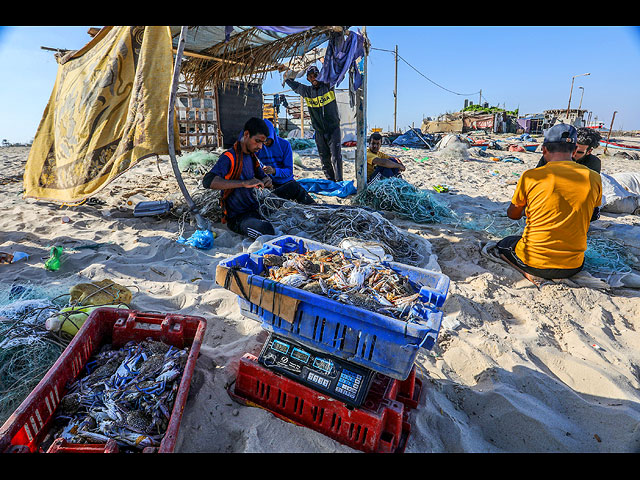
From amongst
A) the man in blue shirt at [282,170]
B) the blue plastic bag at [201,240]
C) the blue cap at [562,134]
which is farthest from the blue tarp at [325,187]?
the blue cap at [562,134]

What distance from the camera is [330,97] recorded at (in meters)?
6.63

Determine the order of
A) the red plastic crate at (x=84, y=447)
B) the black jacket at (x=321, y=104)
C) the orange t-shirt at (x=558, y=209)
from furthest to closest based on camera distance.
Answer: the black jacket at (x=321, y=104) → the orange t-shirt at (x=558, y=209) → the red plastic crate at (x=84, y=447)

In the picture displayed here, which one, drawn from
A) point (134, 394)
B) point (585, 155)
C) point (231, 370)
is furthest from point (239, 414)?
point (585, 155)

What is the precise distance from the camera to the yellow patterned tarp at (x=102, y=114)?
4.07 m

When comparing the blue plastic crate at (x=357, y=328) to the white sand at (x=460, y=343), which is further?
the white sand at (x=460, y=343)

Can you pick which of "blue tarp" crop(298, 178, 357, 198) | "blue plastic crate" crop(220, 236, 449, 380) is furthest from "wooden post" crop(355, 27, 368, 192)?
"blue plastic crate" crop(220, 236, 449, 380)

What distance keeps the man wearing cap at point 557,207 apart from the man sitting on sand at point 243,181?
2.70m

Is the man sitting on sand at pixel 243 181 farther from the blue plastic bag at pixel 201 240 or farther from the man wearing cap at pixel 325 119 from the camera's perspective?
the man wearing cap at pixel 325 119

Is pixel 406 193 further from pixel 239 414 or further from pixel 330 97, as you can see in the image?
pixel 239 414

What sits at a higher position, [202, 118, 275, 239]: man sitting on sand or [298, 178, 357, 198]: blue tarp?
[202, 118, 275, 239]: man sitting on sand

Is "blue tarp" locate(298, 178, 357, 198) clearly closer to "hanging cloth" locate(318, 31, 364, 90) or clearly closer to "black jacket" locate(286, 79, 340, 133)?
"black jacket" locate(286, 79, 340, 133)

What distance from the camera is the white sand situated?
1702 mm

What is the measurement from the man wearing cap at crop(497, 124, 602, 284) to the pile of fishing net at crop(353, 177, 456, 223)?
1814 mm
